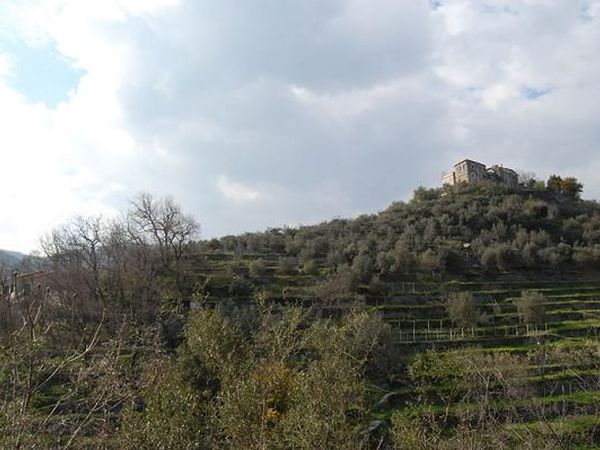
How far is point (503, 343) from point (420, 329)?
5.56 m

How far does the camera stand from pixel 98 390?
16.7 ft

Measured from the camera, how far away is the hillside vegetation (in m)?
7.13

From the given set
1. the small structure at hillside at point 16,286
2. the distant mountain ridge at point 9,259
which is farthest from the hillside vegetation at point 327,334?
the distant mountain ridge at point 9,259

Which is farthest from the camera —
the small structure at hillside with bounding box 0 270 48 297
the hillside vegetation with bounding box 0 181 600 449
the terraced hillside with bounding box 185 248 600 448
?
the terraced hillside with bounding box 185 248 600 448

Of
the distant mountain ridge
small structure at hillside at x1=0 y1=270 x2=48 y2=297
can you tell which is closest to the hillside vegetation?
small structure at hillside at x1=0 y1=270 x2=48 y2=297

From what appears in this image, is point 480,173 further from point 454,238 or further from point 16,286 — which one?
point 16,286

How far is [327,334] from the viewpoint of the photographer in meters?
13.3

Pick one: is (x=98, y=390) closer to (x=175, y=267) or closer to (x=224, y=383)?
(x=224, y=383)

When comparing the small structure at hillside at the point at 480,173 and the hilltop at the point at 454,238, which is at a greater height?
the small structure at hillside at the point at 480,173

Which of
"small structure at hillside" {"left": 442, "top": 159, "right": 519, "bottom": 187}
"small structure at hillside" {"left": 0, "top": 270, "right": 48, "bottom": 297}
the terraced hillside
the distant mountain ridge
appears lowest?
the terraced hillside

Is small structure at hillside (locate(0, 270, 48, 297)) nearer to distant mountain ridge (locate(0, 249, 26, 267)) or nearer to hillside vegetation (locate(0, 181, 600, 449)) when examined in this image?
hillside vegetation (locate(0, 181, 600, 449))

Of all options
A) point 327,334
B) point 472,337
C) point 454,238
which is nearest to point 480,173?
point 454,238

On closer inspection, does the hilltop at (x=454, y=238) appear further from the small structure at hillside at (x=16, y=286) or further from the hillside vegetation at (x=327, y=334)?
the small structure at hillside at (x=16, y=286)

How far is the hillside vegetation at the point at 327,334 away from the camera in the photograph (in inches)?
281
